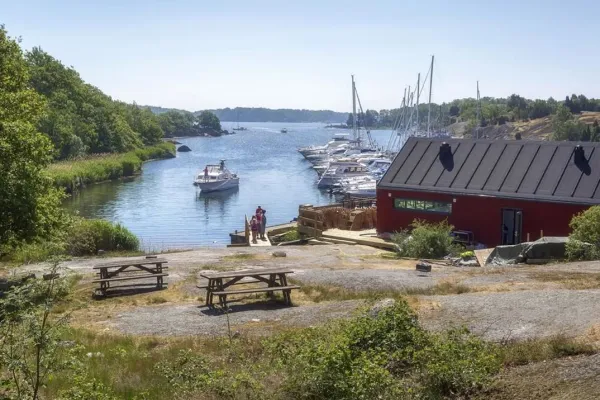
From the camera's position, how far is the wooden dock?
3078 cm

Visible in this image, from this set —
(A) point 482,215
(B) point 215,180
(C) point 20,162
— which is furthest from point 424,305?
(B) point 215,180

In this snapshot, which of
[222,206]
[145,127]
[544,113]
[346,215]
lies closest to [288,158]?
[145,127]

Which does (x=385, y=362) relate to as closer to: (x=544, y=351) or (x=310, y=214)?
(x=544, y=351)

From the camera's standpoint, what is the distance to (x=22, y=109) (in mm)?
19797

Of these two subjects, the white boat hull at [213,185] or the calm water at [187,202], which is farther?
the white boat hull at [213,185]

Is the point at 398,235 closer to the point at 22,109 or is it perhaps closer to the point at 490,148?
the point at 490,148

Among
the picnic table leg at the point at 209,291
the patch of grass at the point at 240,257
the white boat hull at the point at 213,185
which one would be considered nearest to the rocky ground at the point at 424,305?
the picnic table leg at the point at 209,291

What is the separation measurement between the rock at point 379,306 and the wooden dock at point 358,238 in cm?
1689

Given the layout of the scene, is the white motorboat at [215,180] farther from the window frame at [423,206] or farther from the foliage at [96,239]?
the foliage at [96,239]

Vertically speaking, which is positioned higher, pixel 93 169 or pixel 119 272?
pixel 119 272

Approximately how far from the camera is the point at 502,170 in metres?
30.6

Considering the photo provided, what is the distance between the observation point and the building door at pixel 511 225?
29.2 meters

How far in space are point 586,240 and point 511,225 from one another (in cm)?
741

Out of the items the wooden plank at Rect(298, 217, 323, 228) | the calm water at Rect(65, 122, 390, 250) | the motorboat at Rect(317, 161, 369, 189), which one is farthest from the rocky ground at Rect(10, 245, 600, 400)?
the motorboat at Rect(317, 161, 369, 189)
